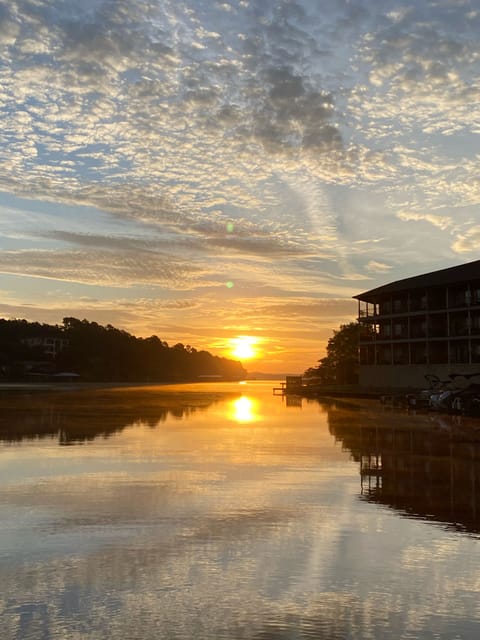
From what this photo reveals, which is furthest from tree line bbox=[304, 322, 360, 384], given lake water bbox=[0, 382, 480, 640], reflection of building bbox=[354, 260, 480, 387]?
lake water bbox=[0, 382, 480, 640]

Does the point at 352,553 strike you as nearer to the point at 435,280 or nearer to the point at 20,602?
the point at 20,602

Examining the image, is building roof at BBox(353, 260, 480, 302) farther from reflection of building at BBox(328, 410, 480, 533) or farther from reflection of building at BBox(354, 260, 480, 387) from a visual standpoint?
reflection of building at BBox(328, 410, 480, 533)

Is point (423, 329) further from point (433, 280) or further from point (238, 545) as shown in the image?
point (238, 545)

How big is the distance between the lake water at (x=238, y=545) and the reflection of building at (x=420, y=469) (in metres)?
0.07

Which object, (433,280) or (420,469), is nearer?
(420,469)

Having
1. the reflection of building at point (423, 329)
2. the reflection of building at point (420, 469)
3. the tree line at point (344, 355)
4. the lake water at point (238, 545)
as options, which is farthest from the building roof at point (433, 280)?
the lake water at point (238, 545)

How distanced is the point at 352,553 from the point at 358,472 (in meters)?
8.10

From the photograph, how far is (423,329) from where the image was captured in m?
77.6

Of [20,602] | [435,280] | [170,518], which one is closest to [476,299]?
[435,280]

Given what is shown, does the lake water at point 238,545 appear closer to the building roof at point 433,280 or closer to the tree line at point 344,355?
the building roof at point 433,280

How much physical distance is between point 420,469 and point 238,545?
9.55 meters

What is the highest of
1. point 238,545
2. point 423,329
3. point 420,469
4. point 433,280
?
point 433,280

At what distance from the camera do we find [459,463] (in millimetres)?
19312

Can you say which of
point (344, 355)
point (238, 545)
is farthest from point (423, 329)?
point (238, 545)
